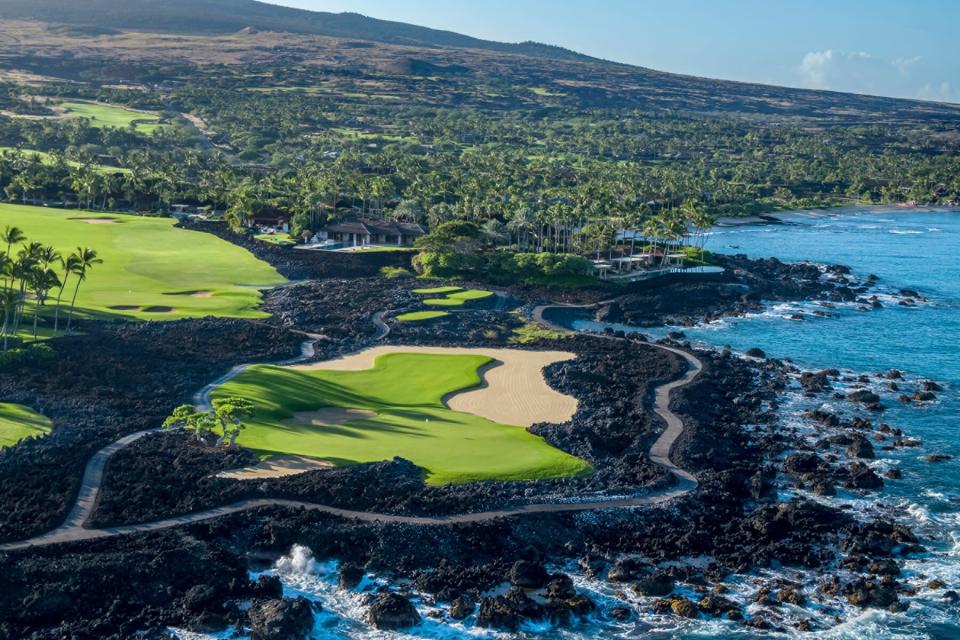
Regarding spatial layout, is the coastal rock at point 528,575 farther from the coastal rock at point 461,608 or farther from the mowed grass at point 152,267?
the mowed grass at point 152,267

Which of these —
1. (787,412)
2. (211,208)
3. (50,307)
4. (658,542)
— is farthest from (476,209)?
(658,542)

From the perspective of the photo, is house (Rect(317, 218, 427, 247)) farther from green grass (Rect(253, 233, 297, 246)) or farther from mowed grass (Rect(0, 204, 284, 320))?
mowed grass (Rect(0, 204, 284, 320))

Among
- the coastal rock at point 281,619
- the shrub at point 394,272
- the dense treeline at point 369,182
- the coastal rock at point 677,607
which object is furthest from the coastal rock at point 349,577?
the dense treeline at point 369,182

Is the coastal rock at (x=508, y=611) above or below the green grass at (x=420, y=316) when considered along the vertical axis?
below

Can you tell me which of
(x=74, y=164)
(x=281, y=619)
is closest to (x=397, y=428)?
(x=281, y=619)

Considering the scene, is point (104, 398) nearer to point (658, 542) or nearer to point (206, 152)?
point (658, 542)

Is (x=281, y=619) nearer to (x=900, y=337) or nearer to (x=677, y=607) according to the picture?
(x=677, y=607)
